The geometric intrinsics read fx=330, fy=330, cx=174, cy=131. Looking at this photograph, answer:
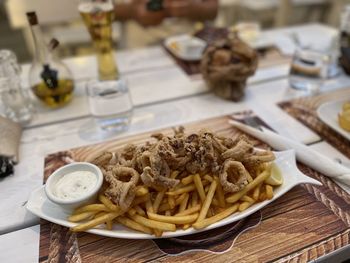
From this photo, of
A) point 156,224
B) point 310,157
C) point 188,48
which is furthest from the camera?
point 188,48

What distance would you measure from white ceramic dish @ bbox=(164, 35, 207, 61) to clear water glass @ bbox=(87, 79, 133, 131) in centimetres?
44

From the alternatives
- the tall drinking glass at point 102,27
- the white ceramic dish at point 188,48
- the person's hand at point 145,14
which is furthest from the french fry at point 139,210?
the person's hand at point 145,14

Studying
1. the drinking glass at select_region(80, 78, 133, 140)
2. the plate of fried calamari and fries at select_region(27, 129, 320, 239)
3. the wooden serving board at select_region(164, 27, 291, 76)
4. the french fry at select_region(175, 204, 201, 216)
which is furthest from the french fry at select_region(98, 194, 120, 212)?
the wooden serving board at select_region(164, 27, 291, 76)

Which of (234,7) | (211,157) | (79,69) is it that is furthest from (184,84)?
(234,7)

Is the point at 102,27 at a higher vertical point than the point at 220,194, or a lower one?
higher

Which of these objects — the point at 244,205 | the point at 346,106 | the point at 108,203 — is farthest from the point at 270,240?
the point at 346,106

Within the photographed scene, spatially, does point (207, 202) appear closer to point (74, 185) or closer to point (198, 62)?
point (74, 185)

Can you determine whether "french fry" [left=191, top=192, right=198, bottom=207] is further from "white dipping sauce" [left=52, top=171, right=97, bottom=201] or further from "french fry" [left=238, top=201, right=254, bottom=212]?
"white dipping sauce" [left=52, top=171, right=97, bottom=201]

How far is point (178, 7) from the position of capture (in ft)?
4.49

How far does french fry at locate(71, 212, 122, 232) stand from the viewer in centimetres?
58

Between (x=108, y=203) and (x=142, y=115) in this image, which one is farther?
(x=142, y=115)

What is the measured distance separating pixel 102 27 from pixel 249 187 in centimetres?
73

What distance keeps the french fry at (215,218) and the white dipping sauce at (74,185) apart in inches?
8.2

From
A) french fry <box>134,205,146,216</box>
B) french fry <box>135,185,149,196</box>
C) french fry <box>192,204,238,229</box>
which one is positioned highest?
french fry <box>135,185,149,196</box>
